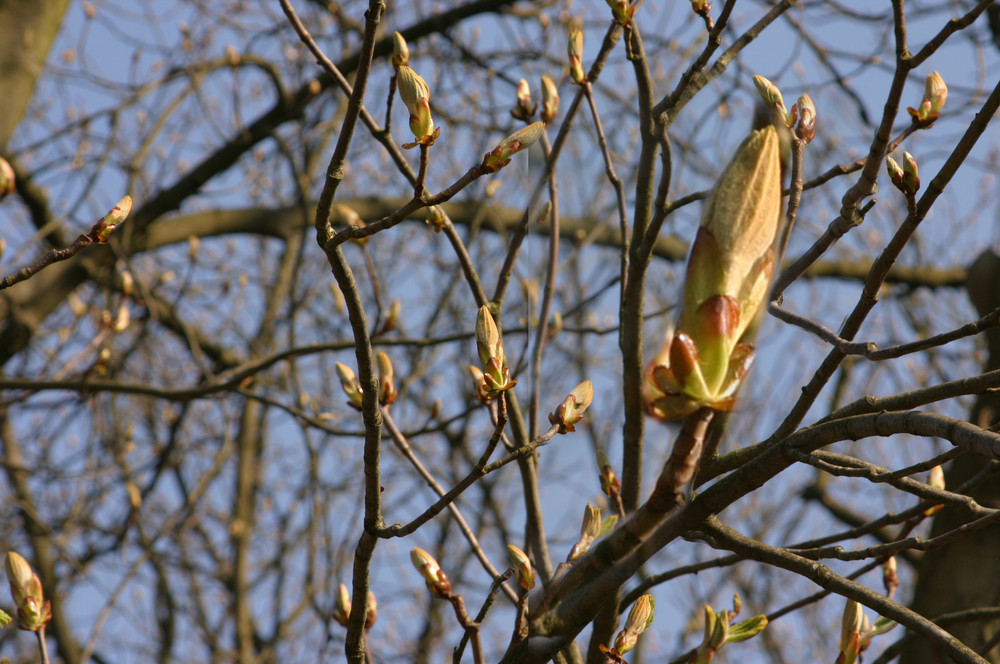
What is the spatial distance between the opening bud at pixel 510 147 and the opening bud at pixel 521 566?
0.42 metres

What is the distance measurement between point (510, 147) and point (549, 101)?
610 millimetres

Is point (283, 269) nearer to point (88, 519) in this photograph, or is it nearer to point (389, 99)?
point (88, 519)

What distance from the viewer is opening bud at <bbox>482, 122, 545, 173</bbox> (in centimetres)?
93

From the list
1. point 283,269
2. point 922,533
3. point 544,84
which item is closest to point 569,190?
point 544,84

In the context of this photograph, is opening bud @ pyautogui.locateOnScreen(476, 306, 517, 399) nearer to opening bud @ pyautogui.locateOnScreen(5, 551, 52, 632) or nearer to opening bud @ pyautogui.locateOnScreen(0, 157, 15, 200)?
opening bud @ pyautogui.locateOnScreen(5, 551, 52, 632)

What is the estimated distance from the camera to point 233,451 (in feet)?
15.7

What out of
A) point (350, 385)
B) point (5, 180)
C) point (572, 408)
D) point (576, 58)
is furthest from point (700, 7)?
point (5, 180)

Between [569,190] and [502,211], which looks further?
[502,211]

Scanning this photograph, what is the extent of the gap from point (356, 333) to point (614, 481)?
40 cm

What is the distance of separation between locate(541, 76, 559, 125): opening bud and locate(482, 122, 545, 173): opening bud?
59 cm

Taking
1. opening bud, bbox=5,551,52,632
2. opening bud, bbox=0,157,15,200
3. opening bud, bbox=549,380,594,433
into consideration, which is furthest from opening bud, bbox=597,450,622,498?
opening bud, bbox=0,157,15,200

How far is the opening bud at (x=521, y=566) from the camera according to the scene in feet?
3.40

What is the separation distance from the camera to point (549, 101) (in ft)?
4.95

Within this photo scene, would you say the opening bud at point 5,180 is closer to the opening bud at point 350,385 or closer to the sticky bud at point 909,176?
the opening bud at point 350,385
